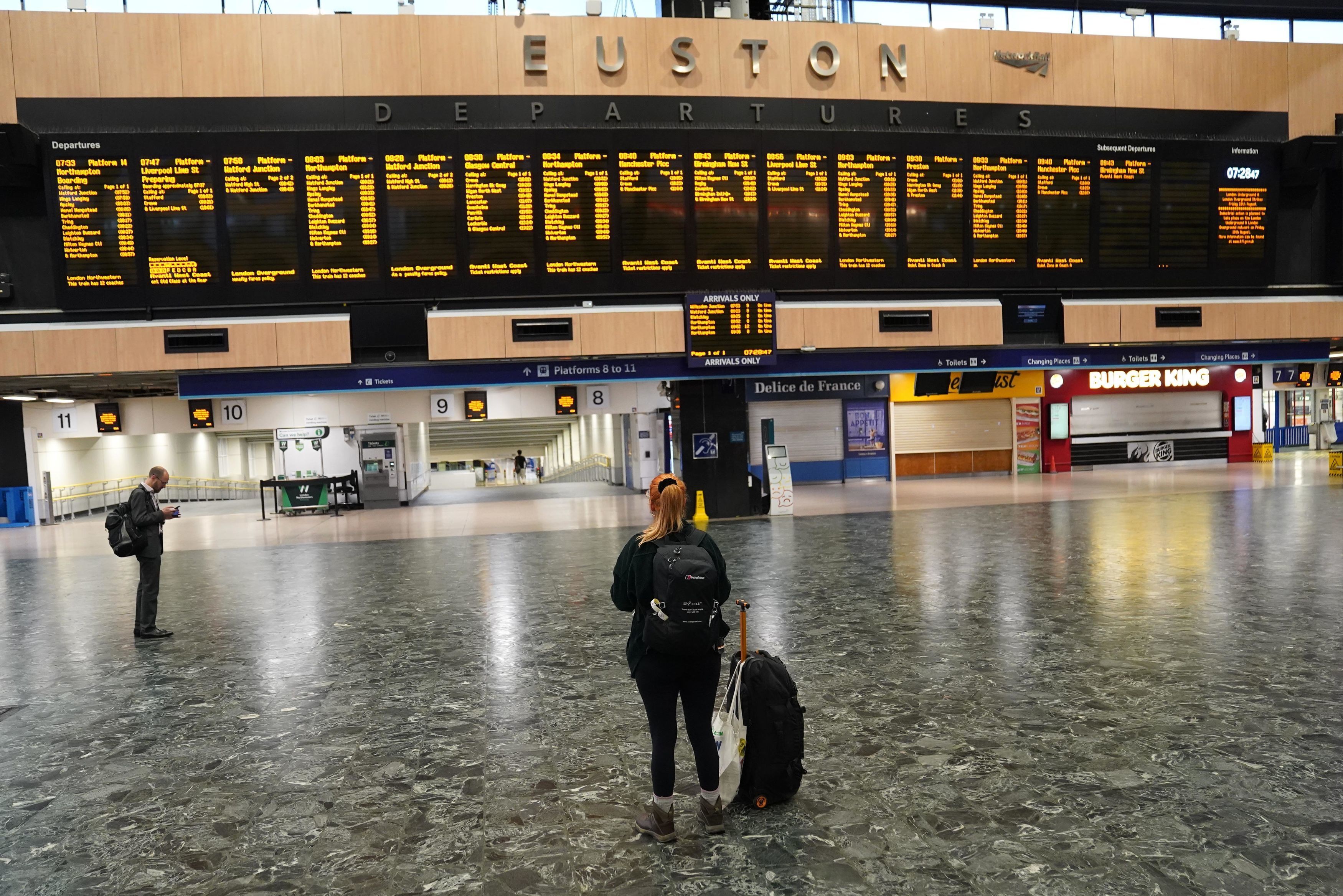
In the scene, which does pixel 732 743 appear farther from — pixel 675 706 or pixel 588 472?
pixel 588 472

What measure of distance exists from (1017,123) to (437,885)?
52.0ft

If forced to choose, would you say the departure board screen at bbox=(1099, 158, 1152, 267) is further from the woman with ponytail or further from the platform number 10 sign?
the platform number 10 sign

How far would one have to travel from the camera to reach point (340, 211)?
13.5 metres

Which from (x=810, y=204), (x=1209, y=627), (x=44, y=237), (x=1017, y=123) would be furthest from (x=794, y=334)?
(x=44, y=237)

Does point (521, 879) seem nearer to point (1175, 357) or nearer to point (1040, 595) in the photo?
point (1040, 595)

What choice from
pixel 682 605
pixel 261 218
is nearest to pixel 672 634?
pixel 682 605

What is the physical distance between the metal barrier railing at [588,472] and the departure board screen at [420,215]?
2057 cm

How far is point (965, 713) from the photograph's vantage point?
5.54 meters

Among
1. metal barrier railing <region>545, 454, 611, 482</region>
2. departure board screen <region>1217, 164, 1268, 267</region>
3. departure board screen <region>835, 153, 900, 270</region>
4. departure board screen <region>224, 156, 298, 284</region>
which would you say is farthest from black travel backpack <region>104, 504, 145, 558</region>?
metal barrier railing <region>545, 454, 611, 482</region>

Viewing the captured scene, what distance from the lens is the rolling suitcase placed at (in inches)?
169

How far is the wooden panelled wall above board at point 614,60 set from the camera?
530 inches

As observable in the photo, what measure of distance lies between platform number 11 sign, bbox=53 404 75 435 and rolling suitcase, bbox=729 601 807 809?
77.8ft

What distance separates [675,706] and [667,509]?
2.92 ft

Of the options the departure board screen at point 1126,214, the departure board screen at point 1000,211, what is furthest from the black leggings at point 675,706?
the departure board screen at point 1126,214
